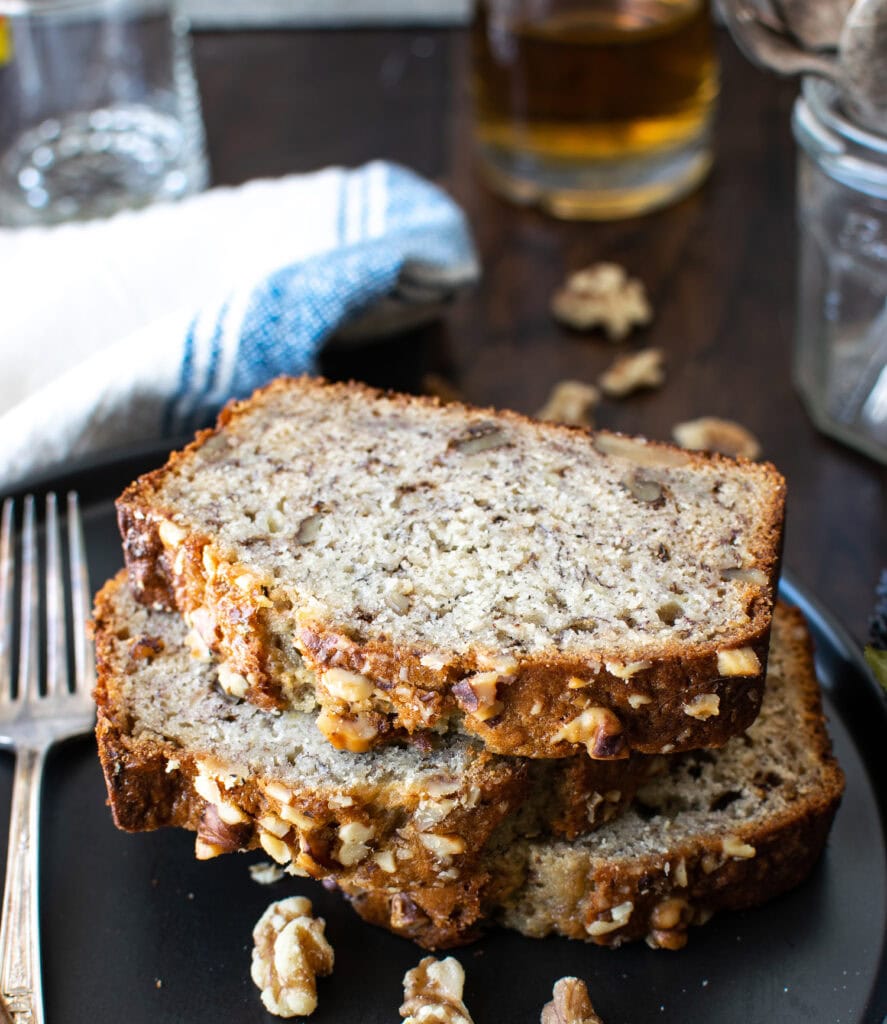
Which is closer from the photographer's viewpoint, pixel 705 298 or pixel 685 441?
pixel 685 441

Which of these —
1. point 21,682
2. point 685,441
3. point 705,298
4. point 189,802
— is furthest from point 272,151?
point 189,802

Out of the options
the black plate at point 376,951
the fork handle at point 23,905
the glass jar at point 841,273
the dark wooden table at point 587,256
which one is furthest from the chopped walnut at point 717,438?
the fork handle at point 23,905

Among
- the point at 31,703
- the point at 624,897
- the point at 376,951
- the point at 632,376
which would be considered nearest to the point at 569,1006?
the point at 624,897

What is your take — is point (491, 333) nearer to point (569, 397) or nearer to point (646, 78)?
point (569, 397)

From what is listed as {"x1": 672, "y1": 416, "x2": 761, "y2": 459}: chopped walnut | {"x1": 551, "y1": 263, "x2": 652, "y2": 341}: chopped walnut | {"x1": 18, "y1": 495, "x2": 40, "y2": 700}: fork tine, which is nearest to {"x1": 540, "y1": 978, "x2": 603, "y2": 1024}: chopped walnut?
{"x1": 18, "y1": 495, "x2": 40, "y2": 700}: fork tine

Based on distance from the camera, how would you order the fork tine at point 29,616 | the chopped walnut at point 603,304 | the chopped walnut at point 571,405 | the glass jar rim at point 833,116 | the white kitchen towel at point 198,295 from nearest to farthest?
the fork tine at point 29,616 < the glass jar rim at point 833,116 < the white kitchen towel at point 198,295 < the chopped walnut at point 571,405 < the chopped walnut at point 603,304

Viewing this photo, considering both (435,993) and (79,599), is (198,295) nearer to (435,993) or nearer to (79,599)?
(79,599)

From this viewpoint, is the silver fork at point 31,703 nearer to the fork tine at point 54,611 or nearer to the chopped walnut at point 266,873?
the fork tine at point 54,611
